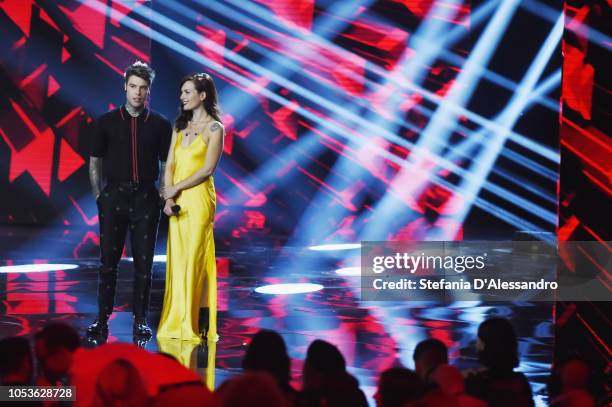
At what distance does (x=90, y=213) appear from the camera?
36.1 feet

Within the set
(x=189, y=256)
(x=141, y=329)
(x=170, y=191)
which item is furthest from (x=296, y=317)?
(x=170, y=191)

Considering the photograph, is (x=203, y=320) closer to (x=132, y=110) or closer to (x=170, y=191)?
(x=170, y=191)

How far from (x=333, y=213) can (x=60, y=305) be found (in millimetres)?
5482

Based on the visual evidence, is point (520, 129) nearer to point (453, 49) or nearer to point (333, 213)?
point (453, 49)

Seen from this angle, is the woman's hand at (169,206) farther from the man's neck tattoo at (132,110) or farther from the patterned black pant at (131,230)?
the man's neck tattoo at (132,110)

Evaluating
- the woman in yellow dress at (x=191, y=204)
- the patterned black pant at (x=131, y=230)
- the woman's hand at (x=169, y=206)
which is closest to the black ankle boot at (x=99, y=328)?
the patterned black pant at (x=131, y=230)

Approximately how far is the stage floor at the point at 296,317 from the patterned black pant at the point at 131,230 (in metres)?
0.23

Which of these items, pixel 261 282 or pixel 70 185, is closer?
pixel 261 282

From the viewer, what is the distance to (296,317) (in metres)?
5.76

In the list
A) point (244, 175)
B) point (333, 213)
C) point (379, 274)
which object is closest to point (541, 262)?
point (379, 274)

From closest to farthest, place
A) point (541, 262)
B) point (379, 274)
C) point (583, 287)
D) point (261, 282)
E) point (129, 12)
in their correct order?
point (583, 287) → point (261, 282) → point (379, 274) → point (541, 262) → point (129, 12)

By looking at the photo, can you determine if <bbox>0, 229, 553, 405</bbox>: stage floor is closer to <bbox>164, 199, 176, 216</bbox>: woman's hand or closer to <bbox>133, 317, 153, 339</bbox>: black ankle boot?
<bbox>133, 317, 153, 339</bbox>: black ankle boot

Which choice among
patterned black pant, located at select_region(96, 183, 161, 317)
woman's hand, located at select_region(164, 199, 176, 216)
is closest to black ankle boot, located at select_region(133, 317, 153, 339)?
patterned black pant, located at select_region(96, 183, 161, 317)

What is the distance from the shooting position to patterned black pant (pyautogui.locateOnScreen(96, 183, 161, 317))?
4.83 meters
